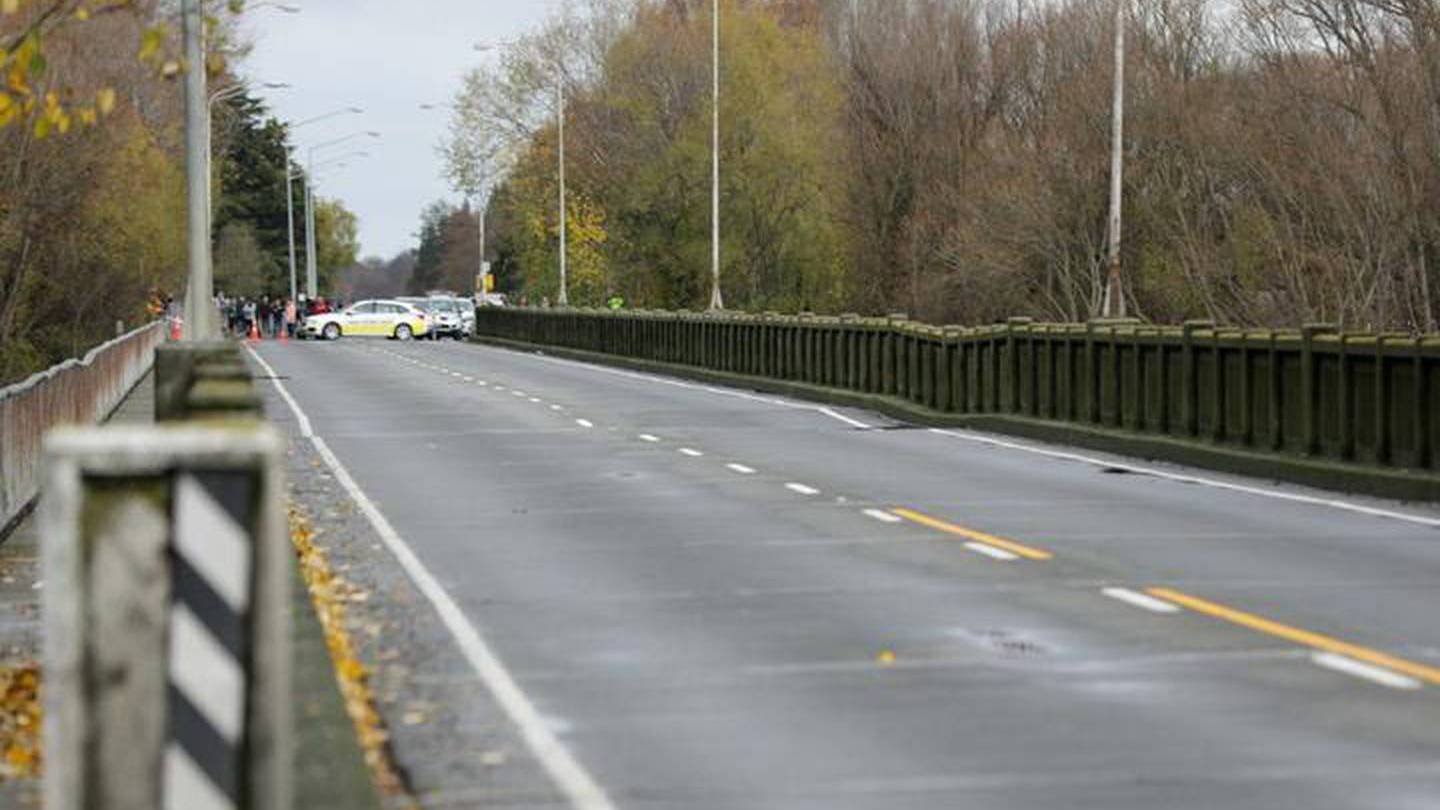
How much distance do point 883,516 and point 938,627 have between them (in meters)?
7.23

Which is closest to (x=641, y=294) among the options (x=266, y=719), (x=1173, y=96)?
(x=1173, y=96)

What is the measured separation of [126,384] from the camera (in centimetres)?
4706

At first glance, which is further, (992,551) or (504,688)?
(992,551)

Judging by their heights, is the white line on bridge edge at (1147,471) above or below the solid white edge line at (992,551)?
below

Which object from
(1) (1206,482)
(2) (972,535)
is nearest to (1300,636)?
(2) (972,535)

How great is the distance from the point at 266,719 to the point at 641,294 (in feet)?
298

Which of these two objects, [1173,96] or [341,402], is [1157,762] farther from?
[1173,96]

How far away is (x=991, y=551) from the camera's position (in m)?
18.4

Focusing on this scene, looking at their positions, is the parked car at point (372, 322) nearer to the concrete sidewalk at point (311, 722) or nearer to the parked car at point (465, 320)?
the parked car at point (465, 320)

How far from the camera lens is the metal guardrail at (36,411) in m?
21.4

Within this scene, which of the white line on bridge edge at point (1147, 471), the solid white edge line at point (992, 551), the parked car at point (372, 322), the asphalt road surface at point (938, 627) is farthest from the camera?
the parked car at point (372, 322)

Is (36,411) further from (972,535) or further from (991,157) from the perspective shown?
(991,157)

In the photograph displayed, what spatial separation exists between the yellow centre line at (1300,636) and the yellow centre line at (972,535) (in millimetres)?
2325

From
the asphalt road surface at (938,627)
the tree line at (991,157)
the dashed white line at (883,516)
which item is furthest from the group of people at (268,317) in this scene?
the dashed white line at (883,516)
